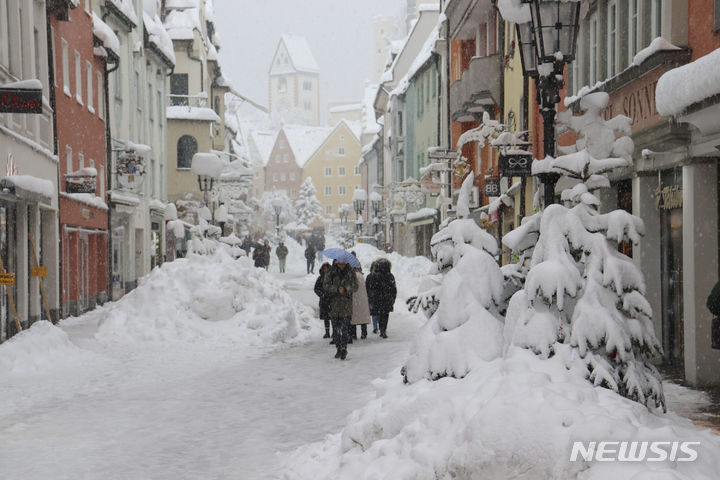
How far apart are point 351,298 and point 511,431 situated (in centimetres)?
958

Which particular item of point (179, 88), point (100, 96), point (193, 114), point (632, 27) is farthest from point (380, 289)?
point (179, 88)

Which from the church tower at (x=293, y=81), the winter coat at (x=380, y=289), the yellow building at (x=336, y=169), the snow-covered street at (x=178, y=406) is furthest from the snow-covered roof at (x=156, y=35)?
the church tower at (x=293, y=81)

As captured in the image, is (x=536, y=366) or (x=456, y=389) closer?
(x=536, y=366)

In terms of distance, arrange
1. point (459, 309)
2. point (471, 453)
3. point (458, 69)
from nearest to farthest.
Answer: point (471, 453) → point (459, 309) → point (458, 69)

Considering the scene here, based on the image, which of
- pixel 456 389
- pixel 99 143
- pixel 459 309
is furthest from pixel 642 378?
pixel 99 143

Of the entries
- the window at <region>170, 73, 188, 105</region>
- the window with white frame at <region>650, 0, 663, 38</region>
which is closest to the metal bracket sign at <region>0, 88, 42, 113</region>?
the window with white frame at <region>650, 0, 663, 38</region>

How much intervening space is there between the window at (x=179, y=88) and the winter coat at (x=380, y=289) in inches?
1306

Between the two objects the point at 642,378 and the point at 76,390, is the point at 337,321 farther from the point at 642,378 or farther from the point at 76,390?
the point at 642,378

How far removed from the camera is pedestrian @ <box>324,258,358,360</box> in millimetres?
14703

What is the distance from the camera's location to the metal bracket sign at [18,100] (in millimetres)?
13055

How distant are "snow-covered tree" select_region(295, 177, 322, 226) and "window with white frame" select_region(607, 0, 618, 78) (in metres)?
109

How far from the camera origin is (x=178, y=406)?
10742 millimetres

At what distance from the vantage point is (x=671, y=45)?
468 inches

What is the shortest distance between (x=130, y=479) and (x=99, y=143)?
23.1m
